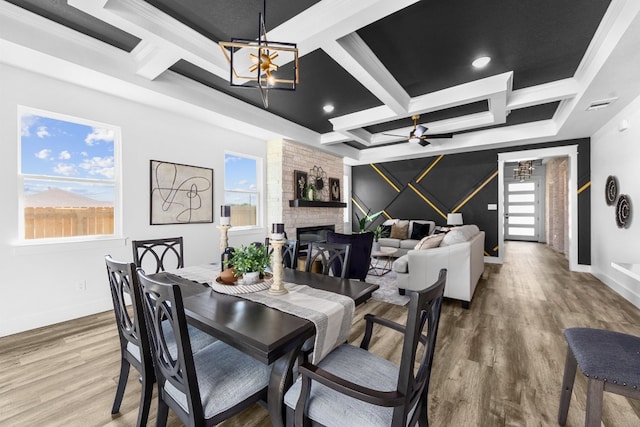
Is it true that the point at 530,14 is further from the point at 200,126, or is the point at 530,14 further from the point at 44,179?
the point at 44,179

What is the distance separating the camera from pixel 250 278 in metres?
1.72

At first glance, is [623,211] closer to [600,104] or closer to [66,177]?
[600,104]

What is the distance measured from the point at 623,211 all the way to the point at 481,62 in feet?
9.42

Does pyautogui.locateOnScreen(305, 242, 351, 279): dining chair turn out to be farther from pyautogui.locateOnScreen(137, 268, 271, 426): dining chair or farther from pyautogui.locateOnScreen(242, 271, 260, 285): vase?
pyautogui.locateOnScreen(137, 268, 271, 426): dining chair

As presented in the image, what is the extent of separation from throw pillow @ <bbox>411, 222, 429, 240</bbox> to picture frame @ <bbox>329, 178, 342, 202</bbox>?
196 cm

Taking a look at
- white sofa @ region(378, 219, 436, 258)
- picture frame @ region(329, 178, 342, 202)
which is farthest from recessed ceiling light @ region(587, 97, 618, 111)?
picture frame @ region(329, 178, 342, 202)

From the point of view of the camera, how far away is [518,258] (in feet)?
21.9

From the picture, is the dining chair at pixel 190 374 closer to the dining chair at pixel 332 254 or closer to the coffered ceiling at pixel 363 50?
the dining chair at pixel 332 254

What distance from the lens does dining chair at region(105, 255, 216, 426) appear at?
1284 mm

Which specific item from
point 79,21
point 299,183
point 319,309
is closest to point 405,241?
point 299,183

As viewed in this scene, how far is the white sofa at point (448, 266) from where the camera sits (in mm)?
3330

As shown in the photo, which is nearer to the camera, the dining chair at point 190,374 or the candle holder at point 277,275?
the dining chair at point 190,374

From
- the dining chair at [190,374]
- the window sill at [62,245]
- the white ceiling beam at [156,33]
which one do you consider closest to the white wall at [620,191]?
the dining chair at [190,374]

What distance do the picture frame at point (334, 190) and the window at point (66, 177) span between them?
14.1ft
